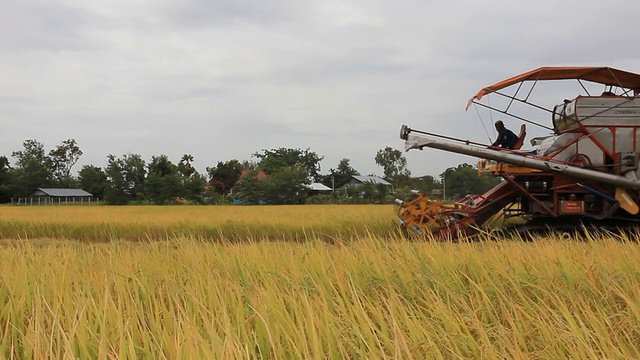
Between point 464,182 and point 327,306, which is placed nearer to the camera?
point 327,306

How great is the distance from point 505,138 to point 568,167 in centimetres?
127

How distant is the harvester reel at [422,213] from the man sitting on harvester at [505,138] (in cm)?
145

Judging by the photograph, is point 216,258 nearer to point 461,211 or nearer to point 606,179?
point 461,211

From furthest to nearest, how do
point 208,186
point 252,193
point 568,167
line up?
point 208,186, point 252,193, point 568,167

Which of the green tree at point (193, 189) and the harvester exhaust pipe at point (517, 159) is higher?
the harvester exhaust pipe at point (517, 159)

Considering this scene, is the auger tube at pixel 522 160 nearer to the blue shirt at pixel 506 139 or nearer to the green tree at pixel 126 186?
the blue shirt at pixel 506 139

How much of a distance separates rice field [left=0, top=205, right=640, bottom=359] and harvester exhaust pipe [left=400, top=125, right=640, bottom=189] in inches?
148

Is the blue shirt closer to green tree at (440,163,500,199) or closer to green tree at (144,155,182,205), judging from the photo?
green tree at (440,163,500,199)

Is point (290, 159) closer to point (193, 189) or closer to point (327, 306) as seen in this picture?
point (193, 189)

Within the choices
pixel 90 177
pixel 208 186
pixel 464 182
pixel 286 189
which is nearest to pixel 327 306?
pixel 464 182

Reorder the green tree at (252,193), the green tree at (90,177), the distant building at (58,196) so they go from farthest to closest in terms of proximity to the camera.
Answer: the green tree at (90,177), the distant building at (58,196), the green tree at (252,193)

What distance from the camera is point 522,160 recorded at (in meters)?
7.65

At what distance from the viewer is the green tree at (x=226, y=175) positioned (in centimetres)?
5134

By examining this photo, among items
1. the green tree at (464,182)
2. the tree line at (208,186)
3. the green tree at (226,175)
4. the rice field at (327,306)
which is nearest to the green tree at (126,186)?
the tree line at (208,186)
